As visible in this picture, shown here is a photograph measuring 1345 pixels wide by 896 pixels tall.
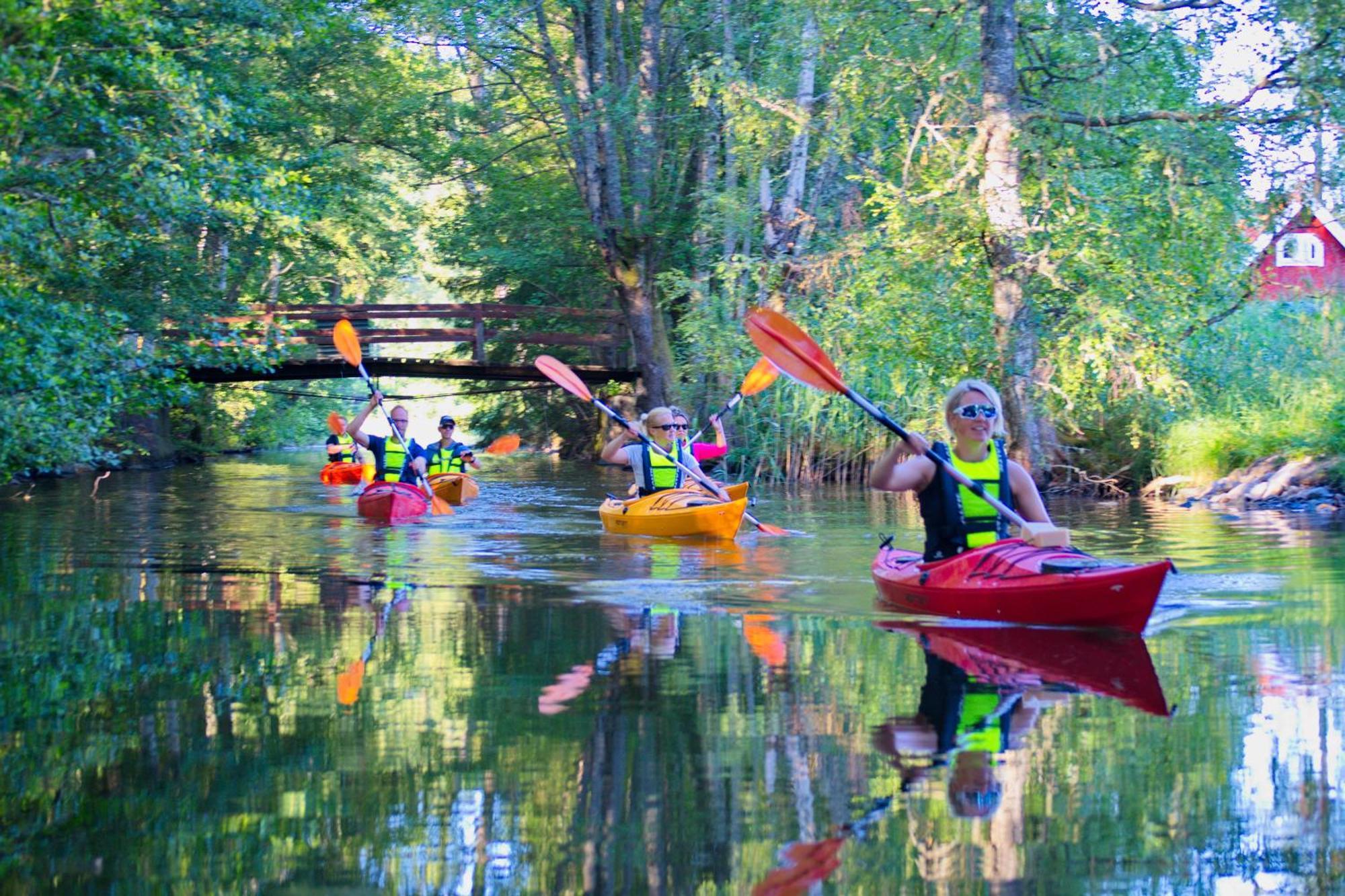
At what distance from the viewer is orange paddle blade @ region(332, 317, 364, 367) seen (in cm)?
1686

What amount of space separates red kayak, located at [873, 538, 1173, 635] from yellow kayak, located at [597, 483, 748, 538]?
4.28 metres

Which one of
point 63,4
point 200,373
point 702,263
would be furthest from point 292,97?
point 63,4

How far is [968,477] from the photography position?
7223mm

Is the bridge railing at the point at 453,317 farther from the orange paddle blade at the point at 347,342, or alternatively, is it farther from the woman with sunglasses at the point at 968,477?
the woman with sunglasses at the point at 968,477

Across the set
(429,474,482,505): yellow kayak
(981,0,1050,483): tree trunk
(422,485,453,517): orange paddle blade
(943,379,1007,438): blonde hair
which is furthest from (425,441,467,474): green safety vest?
(943,379,1007,438): blonde hair

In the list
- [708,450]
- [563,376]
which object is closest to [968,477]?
[708,450]

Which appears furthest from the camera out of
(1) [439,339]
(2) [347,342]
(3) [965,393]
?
(1) [439,339]

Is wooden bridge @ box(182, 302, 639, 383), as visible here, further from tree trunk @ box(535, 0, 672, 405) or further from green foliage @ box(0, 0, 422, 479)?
green foliage @ box(0, 0, 422, 479)

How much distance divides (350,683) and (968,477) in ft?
9.72

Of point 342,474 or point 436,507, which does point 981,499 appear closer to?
point 436,507

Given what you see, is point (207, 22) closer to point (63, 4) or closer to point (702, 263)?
point (63, 4)

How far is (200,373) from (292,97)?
15.9 feet

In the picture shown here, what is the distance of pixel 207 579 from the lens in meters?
9.74

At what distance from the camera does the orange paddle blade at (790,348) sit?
332 inches
